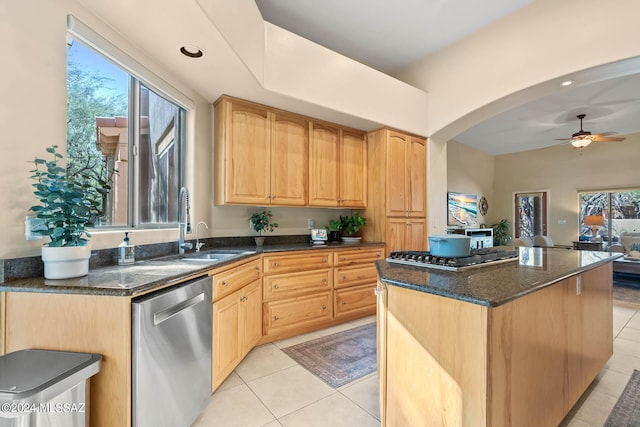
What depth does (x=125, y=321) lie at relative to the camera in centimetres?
123

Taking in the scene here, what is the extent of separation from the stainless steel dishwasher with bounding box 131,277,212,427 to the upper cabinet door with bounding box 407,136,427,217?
2.91 meters

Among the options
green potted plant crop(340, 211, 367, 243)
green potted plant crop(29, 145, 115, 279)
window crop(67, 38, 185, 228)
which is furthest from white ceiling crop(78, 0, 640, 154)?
green potted plant crop(340, 211, 367, 243)

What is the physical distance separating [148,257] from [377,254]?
7.98 ft

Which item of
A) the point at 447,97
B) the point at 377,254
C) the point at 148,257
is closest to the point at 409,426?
the point at 148,257

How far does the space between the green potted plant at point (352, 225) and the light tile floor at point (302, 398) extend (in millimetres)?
1660

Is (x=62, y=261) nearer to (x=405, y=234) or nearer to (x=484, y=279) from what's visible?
(x=484, y=279)

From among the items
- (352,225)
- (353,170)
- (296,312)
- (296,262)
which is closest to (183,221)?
(296,262)

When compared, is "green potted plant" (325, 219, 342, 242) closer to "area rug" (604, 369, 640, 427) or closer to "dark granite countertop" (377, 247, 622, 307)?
"dark granite countertop" (377, 247, 622, 307)

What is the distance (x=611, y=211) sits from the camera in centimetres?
712

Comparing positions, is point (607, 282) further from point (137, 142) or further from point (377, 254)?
point (137, 142)

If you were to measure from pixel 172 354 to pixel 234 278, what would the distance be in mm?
786

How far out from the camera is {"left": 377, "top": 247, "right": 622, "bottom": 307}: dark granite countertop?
1102 millimetres

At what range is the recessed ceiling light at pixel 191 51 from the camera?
2.12 m

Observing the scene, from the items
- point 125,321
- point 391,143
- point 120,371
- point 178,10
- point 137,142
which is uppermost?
point 178,10
